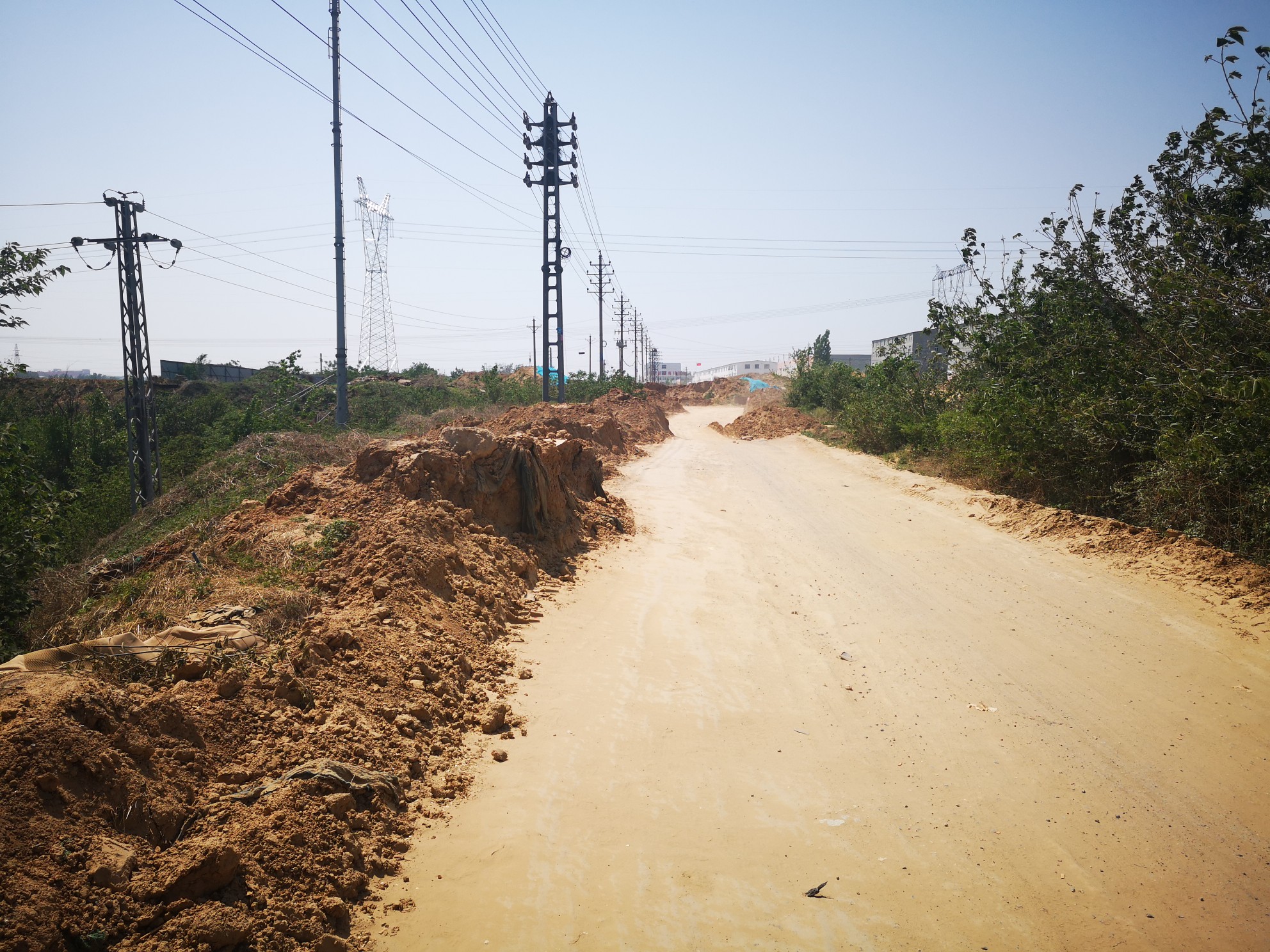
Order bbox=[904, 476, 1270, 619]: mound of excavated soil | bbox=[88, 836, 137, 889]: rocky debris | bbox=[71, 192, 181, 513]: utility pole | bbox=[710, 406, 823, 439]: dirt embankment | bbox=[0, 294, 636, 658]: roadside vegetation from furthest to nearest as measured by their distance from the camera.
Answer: bbox=[710, 406, 823, 439]: dirt embankment, bbox=[71, 192, 181, 513]: utility pole, bbox=[0, 294, 636, 658]: roadside vegetation, bbox=[904, 476, 1270, 619]: mound of excavated soil, bbox=[88, 836, 137, 889]: rocky debris

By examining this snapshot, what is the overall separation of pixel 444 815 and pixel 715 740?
2110mm

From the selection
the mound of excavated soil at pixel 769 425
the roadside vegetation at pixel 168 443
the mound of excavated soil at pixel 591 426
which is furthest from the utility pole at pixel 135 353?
the mound of excavated soil at pixel 769 425

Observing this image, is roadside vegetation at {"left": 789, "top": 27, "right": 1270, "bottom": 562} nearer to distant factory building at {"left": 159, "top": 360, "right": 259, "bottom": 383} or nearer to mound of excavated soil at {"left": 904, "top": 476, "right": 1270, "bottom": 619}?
mound of excavated soil at {"left": 904, "top": 476, "right": 1270, "bottom": 619}

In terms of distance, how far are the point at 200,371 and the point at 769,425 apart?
30.6 m

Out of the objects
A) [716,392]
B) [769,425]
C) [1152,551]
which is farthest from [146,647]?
[716,392]

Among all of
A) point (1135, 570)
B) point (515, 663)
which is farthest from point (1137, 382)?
point (515, 663)

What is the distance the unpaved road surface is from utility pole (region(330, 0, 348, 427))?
14288mm

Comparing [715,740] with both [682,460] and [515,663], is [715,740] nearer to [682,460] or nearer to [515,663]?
[515,663]

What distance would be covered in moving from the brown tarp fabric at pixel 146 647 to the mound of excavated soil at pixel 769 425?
85.2ft

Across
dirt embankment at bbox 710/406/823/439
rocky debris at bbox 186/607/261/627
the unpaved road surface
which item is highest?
dirt embankment at bbox 710/406/823/439

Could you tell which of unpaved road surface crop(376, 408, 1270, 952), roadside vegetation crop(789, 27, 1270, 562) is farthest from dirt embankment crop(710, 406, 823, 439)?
unpaved road surface crop(376, 408, 1270, 952)

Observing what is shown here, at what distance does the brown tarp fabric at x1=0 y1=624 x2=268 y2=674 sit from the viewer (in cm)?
391

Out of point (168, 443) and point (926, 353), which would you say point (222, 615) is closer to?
point (168, 443)

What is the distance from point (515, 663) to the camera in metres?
6.57
